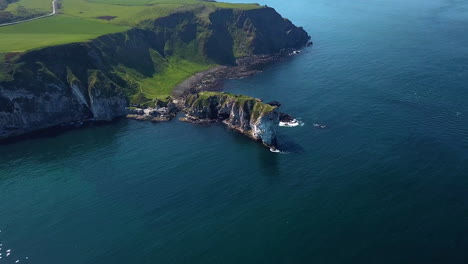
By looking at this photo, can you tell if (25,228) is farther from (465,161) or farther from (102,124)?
(465,161)

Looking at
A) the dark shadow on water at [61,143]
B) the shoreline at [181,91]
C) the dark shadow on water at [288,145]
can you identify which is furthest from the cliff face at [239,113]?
the dark shadow on water at [61,143]

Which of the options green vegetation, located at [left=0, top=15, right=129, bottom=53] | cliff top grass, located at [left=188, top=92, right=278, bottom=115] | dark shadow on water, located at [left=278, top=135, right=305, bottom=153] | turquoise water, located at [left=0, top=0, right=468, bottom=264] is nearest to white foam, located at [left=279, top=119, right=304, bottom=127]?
turquoise water, located at [left=0, top=0, right=468, bottom=264]

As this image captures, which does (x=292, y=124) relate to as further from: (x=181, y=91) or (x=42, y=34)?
(x=42, y=34)

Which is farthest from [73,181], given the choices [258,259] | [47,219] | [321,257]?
[321,257]

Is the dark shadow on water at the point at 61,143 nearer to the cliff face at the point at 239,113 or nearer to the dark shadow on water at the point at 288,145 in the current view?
the cliff face at the point at 239,113

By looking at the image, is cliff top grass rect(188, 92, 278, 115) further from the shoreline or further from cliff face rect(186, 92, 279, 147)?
the shoreline
